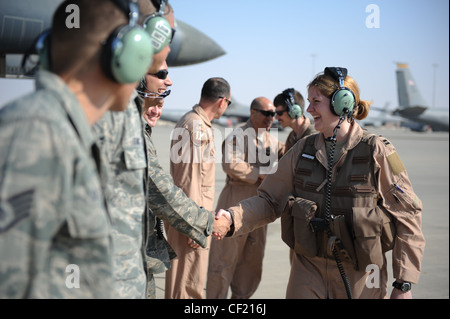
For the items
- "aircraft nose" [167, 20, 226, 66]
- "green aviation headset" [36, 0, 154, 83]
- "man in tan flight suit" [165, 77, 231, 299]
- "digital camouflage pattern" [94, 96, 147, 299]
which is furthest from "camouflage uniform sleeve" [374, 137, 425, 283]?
"aircraft nose" [167, 20, 226, 66]

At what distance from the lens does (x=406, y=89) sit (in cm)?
5809

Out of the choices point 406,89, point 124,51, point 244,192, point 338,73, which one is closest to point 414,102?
point 406,89

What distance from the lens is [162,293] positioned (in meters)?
5.72

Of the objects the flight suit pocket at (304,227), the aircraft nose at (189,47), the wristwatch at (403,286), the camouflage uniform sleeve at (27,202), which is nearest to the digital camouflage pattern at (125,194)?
the camouflage uniform sleeve at (27,202)

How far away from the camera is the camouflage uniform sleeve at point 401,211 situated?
309 cm

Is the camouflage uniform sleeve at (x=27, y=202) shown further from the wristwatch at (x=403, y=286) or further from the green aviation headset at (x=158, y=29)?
the wristwatch at (x=403, y=286)

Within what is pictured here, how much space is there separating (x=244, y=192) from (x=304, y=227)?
2699 mm

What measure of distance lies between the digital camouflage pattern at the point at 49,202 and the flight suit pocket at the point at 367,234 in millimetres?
2042

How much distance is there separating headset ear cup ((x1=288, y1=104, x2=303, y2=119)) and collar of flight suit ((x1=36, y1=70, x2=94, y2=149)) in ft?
16.4

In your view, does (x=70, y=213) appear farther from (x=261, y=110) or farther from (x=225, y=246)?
(x=261, y=110)

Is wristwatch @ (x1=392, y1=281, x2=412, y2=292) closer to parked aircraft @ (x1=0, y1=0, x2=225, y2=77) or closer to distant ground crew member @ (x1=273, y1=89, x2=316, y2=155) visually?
distant ground crew member @ (x1=273, y1=89, x2=316, y2=155)

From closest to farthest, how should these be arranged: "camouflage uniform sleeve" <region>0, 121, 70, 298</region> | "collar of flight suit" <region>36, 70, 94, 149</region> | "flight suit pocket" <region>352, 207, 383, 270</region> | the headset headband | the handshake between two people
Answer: "camouflage uniform sleeve" <region>0, 121, 70, 298</region>
"collar of flight suit" <region>36, 70, 94, 149</region>
"flight suit pocket" <region>352, 207, 383, 270</region>
the headset headband
the handshake between two people

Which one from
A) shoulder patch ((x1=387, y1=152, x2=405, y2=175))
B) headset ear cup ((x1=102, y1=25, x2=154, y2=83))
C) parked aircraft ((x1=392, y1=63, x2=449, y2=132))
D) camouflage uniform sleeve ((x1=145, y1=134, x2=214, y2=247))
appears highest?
headset ear cup ((x1=102, y1=25, x2=154, y2=83))

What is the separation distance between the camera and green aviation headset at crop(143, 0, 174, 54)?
199 centimetres
